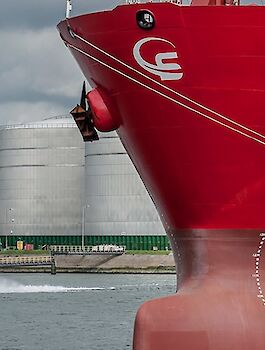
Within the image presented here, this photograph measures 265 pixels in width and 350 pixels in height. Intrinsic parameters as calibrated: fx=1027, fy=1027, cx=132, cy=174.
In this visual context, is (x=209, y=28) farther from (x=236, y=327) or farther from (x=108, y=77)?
(x=236, y=327)

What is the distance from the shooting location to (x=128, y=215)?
108188mm

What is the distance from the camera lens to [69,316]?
4734cm

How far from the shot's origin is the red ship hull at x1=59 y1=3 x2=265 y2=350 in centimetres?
1748

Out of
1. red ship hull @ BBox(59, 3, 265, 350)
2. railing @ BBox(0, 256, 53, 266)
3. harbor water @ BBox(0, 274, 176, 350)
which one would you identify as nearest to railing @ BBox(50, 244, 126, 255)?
railing @ BBox(0, 256, 53, 266)

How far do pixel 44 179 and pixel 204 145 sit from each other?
10223 cm

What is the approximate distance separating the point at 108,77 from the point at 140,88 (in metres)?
0.93

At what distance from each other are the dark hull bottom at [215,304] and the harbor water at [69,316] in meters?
14.1

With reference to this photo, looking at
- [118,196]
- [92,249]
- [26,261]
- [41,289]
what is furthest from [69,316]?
[92,249]

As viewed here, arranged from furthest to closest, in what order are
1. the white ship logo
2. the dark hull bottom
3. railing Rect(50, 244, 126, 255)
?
railing Rect(50, 244, 126, 255) → the white ship logo → the dark hull bottom

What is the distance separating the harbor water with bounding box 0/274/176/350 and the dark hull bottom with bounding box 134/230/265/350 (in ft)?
46.2

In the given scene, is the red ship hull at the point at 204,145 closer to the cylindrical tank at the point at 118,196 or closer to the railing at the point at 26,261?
the railing at the point at 26,261

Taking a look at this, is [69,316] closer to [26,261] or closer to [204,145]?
[204,145]

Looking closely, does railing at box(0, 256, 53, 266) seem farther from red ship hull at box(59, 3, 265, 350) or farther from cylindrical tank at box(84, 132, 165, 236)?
red ship hull at box(59, 3, 265, 350)

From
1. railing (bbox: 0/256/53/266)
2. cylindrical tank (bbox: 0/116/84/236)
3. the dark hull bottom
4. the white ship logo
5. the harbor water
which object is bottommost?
the harbor water
